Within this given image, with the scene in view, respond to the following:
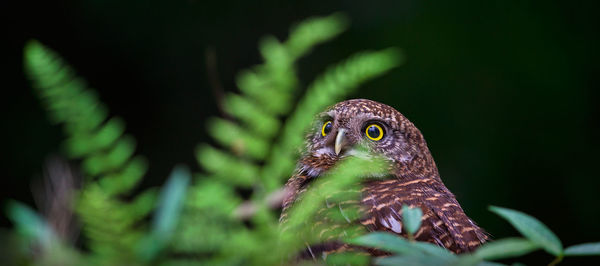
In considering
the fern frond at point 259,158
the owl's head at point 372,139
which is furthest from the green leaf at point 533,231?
the owl's head at point 372,139

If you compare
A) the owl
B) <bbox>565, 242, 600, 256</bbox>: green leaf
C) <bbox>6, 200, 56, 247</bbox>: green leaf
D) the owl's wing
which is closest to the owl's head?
the owl

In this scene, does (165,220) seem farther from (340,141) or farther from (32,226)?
(340,141)

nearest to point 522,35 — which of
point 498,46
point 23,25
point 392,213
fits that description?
point 498,46

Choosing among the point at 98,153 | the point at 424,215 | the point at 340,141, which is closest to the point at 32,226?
the point at 98,153

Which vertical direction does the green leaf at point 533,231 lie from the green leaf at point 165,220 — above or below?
below

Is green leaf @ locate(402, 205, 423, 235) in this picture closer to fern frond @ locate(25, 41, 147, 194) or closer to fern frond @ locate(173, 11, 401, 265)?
fern frond @ locate(173, 11, 401, 265)

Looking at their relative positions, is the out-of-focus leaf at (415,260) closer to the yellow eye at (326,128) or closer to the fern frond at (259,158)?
the fern frond at (259,158)
